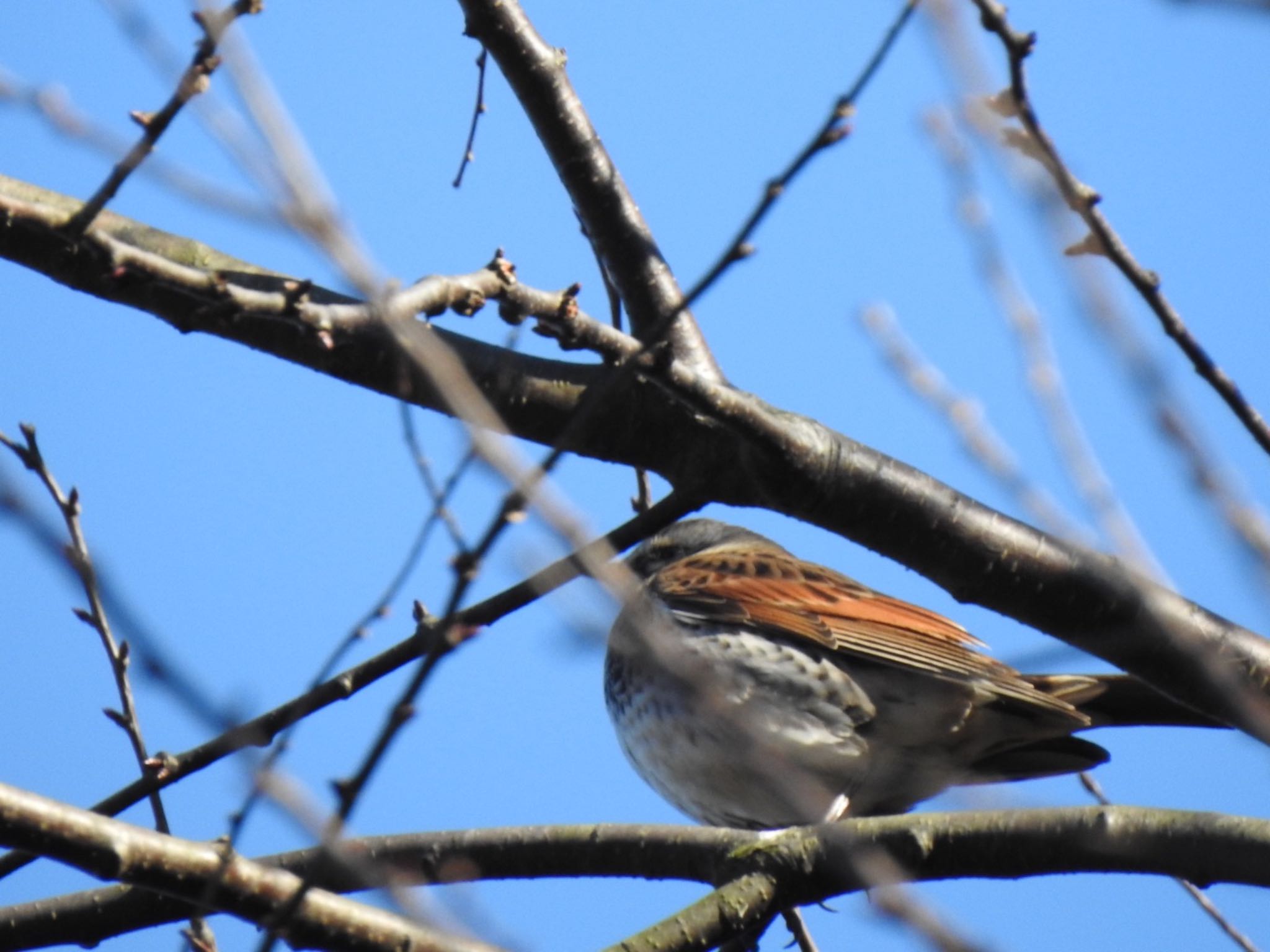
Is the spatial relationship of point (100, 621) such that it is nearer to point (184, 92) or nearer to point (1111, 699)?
point (184, 92)

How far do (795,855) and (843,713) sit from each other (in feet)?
→ 6.85

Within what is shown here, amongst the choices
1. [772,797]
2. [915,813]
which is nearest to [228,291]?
[915,813]

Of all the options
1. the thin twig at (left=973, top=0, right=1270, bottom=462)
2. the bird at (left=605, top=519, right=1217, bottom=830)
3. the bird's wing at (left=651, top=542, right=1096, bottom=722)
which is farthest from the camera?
the bird's wing at (left=651, top=542, right=1096, bottom=722)

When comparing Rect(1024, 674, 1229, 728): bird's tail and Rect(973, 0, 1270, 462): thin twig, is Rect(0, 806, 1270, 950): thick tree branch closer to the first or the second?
Rect(973, 0, 1270, 462): thin twig

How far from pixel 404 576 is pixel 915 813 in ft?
5.26

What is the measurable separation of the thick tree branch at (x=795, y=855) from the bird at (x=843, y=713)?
1534 mm

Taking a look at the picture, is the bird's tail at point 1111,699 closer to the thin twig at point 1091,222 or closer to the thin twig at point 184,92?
the thin twig at point 1091,222

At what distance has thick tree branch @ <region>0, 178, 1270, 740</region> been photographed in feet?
11.3

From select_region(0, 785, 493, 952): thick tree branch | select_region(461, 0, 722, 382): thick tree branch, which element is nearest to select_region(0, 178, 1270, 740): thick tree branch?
select_region(461, 0, 722, 382): thick tree branch

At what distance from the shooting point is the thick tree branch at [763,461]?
3.44m

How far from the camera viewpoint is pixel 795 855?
11.2ft

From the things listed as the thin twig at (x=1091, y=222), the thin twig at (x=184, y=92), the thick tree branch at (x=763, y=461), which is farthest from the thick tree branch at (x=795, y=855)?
the thin twig at (x=184, y=92)

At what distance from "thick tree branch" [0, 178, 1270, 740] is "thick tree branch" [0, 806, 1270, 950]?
Result: 0.52 m

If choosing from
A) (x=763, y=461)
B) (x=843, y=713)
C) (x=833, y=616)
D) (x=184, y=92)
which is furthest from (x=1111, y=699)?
(x=184, y=92)
